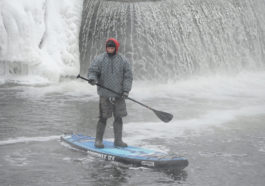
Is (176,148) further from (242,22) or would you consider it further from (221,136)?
(242,22)

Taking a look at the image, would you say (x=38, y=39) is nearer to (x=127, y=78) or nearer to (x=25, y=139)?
(x=25, y=139)

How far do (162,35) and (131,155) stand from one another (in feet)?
27.6

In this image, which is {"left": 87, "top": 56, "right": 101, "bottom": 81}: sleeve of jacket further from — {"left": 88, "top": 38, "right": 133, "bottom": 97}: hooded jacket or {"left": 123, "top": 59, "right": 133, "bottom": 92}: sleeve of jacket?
{"left": 123, "top": 59, "right": 133, "bottom": 92}: sleeve of jacket

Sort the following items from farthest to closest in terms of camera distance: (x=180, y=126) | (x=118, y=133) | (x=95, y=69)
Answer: (x=180, y=126) → (x=118, y=133) → (x=95, y=69)

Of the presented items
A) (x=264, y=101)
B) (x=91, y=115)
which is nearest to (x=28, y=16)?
(x=91, y=115)

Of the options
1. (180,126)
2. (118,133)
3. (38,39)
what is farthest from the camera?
(38,39)

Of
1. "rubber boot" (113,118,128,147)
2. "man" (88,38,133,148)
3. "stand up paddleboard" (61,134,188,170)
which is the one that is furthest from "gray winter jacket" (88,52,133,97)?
"stand up paddleboard" (61,134,188,170)

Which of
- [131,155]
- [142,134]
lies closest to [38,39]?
[142,134]

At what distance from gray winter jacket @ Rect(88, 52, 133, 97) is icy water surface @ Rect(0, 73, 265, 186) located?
0.90 m

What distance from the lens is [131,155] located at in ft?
21.2

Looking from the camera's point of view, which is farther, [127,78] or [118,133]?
[118,133]

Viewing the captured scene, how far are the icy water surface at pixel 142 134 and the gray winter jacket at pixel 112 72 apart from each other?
897 mm

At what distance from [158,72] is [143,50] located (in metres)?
0.68

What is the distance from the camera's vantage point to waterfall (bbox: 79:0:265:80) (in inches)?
559
